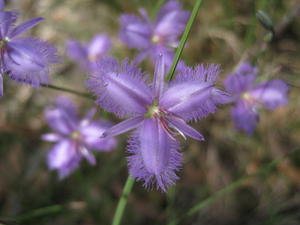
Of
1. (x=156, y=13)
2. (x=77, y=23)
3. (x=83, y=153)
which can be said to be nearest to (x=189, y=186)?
(x=83, y=153)

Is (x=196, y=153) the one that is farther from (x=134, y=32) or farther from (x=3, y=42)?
(x=3, y=42)

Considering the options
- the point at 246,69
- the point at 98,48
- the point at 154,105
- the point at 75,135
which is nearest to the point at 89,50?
the point at 98,48

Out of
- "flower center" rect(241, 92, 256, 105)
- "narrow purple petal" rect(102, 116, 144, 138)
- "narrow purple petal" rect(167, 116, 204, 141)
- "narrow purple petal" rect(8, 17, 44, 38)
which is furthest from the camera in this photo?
"flower center" rect(241, 92, 256, 105)

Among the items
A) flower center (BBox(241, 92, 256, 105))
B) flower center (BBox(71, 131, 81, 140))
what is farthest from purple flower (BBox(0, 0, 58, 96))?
flower center (BBox(241, 92, 256, 105))

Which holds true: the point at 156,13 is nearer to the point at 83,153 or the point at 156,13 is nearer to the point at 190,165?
the point at 83,153

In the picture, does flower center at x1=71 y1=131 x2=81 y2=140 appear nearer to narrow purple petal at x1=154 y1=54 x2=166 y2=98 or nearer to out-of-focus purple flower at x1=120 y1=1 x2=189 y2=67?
out-of-focus purple flower at x1=120 y1=1 x2=189 y2=67

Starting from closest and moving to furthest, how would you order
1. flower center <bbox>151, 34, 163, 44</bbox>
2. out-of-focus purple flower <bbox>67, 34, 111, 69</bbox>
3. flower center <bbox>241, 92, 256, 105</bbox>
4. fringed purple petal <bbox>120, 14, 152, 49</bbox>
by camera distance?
fringed purple petal <bbox>120, 14, 152, 49</bbox>, flower center <bbox>151, 34, 163, 44</bbox>, flower center <bbox>241, 92, 256, 105</bbox>, out-of-focus purple flower <bbox>67, 34, 111, 69</bbox>
